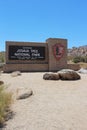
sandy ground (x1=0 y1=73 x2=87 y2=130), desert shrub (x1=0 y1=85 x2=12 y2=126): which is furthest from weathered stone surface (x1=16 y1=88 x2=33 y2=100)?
desert shrub (x1=0 y1=85 x2=12 y2=126)

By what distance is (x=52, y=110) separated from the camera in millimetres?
10500

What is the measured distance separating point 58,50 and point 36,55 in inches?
129

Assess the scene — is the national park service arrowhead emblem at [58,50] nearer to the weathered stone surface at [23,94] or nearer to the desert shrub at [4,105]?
the weathered stone surface at [23,94]

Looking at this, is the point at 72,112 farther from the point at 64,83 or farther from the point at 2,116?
the point at 64,83

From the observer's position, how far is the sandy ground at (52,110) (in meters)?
8.70

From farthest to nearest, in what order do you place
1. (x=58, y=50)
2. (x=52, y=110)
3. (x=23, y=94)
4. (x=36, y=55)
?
(x=58, y=50)
(x=36, y=55)
(x=23, y=94)
(x=52, y=110)

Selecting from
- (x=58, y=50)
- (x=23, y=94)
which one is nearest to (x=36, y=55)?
(x=58, y=50)

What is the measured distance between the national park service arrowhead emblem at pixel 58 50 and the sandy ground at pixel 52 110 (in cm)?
1812

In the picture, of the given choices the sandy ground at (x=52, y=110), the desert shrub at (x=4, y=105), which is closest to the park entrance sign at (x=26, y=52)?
the sandy ground at (x=52, y=110)

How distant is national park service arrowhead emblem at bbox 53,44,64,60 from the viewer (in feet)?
109

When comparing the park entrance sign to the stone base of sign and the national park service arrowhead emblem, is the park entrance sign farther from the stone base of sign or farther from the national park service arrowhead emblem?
the national park service arrowhead emblem

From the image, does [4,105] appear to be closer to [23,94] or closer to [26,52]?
[23,94]

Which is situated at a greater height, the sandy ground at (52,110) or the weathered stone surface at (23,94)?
the weathered stone surface at (23,94)

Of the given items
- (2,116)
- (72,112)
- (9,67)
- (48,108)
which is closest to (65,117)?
(72,112)
